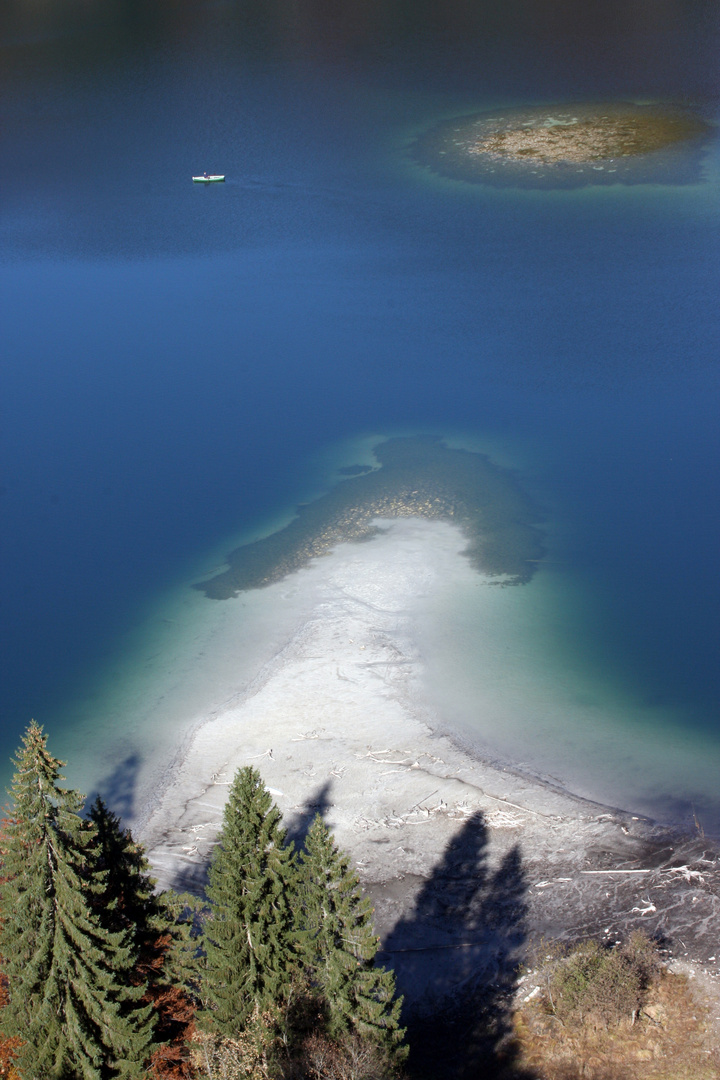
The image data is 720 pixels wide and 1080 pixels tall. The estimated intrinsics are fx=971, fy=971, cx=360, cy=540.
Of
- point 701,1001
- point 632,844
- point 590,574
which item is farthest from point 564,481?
point 701,1001

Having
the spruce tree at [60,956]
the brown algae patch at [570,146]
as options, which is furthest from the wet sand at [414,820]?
the brown algae patch at [570,146]

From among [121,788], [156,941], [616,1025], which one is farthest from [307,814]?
[616,1025]

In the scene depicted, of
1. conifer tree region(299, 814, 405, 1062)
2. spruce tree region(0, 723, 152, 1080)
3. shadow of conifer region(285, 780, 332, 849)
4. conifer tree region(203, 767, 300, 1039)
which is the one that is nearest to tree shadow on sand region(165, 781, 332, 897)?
shadow of conifer region(285, 780, 332, 849)

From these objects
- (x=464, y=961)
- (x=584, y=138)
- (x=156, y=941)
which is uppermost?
(x=584, y=138)

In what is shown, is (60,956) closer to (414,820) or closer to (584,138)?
(414,820)

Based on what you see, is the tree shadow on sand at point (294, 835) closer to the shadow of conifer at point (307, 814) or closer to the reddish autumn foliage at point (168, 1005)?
the shadow of conifer at point (307, 814)

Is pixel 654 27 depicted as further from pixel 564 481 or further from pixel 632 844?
pixel 632 844

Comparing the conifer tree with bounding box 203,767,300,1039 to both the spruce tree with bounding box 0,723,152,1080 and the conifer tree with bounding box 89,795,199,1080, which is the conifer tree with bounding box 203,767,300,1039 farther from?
the spruce tree with bounding box 0,723,152,1080
